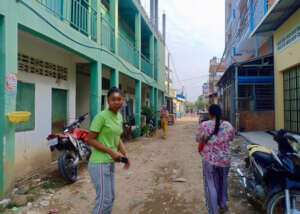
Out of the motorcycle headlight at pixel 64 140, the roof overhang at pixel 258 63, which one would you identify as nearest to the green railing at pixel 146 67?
the roof overhang at pixel 258 63

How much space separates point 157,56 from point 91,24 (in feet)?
29.2

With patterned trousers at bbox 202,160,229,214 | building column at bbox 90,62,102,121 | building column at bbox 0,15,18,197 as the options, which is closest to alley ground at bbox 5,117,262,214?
patterned trousers at bbox 202,160,229,214

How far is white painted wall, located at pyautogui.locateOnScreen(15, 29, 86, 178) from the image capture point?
431 centimetres

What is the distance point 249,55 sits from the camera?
1411cm

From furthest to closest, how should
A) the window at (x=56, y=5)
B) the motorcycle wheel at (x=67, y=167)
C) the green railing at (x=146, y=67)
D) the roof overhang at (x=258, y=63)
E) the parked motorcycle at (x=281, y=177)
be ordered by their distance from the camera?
the green railing at (x=146, y=67)
the roof overhang at (x=258, y=63)
the window at (x=56, y=5)
the motorcycle wheel at (x=67, y=167)
the parked motorcycle at (x=281, y=177)

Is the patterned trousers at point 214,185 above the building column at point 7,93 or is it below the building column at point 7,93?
below

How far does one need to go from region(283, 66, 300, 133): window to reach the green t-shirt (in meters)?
6.80

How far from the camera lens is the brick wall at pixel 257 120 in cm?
916

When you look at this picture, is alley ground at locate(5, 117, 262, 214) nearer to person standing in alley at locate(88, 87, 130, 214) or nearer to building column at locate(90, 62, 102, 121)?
person standing in alley at locate(88, 87, 130, 214)

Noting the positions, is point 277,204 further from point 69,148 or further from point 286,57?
point 286,57

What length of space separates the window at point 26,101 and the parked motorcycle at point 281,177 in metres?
4.45

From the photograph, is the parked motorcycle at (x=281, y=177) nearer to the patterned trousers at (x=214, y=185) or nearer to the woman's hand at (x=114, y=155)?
the patterned trousers at (x=214, y=185)

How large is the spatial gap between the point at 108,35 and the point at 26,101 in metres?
3.75

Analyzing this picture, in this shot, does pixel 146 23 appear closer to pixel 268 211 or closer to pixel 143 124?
pixel 143 124
